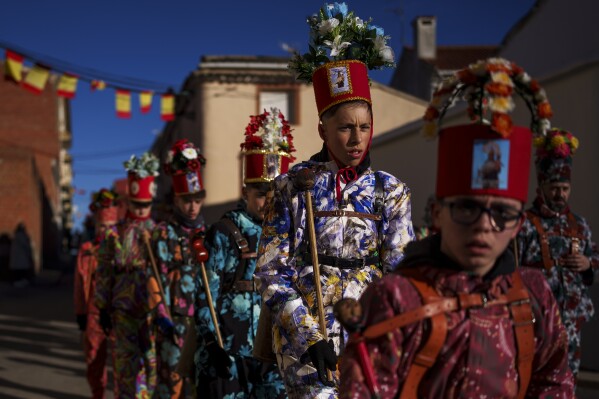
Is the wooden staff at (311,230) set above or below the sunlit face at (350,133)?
below

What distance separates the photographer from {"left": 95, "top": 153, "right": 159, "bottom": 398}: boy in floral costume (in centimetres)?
691

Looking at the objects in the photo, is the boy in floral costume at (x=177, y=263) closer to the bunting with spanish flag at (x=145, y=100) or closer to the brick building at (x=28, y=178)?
the bunting with spanish flag at (x=145, y=100)

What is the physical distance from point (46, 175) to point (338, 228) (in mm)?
41931

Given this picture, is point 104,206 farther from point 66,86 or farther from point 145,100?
point 145,100

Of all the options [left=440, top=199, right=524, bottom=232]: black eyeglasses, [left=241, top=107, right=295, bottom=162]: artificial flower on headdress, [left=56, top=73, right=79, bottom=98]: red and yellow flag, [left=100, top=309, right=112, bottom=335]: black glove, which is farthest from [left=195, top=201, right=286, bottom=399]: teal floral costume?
[left=56, top=73, right=79, bottom=98]: red and yellow flag

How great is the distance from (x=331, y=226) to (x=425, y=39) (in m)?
31.8

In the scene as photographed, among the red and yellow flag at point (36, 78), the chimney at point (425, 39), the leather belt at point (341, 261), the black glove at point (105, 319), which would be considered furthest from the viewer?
the chimney at point (425, 39)

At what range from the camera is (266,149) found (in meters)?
5.25

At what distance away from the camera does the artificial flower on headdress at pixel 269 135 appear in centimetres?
524

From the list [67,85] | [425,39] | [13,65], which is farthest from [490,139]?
[425,39]

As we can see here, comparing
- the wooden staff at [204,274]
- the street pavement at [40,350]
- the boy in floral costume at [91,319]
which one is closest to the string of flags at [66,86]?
the street pavement at [40,350]

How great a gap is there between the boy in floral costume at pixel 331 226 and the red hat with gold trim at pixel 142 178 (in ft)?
14.4

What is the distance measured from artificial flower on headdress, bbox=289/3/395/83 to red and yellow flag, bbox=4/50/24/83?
12262 millimetres

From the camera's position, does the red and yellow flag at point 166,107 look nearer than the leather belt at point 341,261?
No
